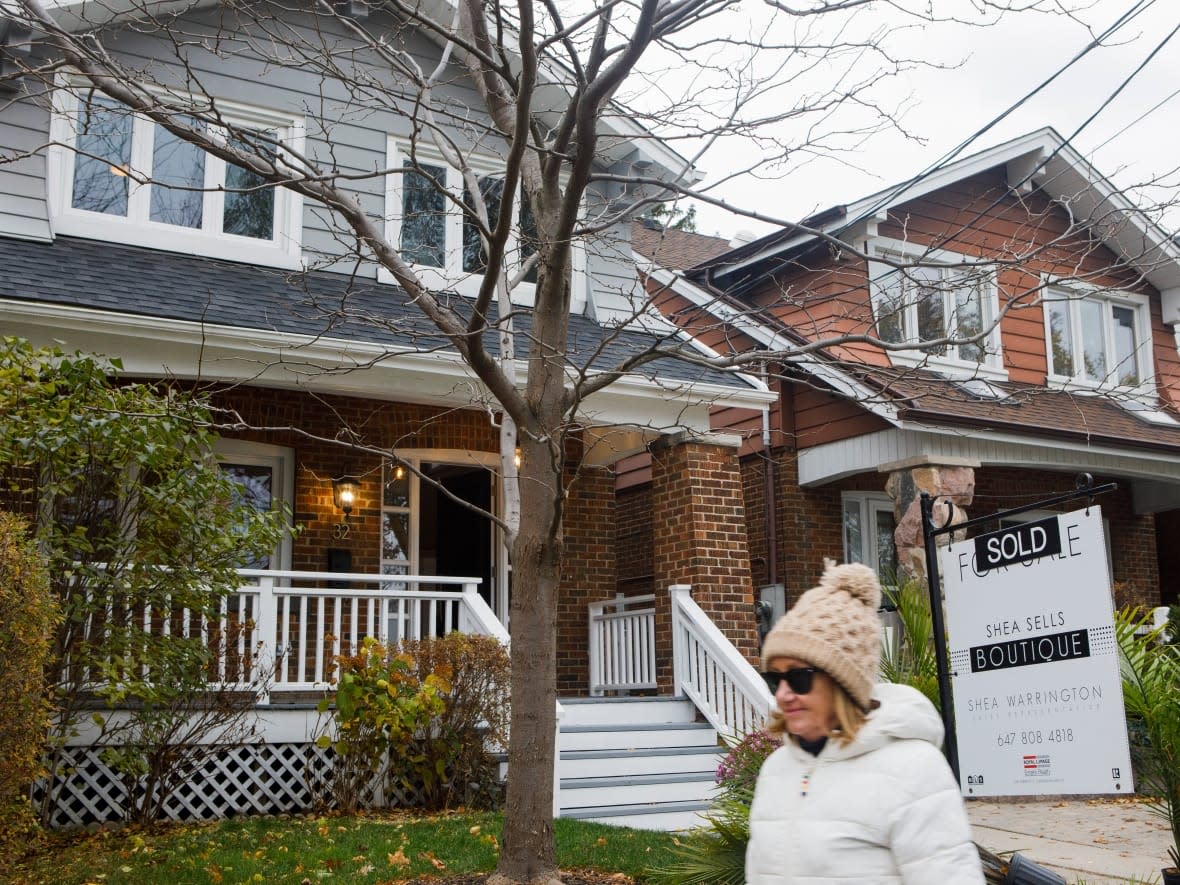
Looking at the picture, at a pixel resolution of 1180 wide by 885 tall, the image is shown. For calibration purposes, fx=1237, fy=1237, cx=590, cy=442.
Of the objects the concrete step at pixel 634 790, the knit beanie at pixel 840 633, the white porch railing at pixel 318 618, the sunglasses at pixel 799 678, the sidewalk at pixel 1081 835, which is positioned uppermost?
the white porch railing at pixel 318 618

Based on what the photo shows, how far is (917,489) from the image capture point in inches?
491

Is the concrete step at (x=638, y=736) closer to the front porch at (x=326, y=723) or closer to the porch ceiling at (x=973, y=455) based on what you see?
the front porch at (x=326, y=723)

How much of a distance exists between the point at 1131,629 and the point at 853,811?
13.9 ft

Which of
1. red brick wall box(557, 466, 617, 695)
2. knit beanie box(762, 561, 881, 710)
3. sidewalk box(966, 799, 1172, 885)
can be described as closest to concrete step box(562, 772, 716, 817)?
sidewalk box(966, 799, 1172, 885)

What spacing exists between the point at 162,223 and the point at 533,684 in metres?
6.63

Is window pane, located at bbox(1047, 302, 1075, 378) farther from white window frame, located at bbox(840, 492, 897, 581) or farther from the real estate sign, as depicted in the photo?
the real estate sign

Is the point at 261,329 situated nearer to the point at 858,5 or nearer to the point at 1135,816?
the point at 858,5

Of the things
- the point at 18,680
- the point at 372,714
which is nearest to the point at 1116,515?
the point at 372,714

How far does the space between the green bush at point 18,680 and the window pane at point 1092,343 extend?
43.8ft

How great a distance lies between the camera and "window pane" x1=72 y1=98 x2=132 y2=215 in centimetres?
1048

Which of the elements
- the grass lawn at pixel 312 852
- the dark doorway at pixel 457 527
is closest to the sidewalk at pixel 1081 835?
the grass lawn at pixel 312 852

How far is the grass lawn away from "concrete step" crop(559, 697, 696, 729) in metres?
1.80

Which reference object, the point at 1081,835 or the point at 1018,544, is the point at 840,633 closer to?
the point at 1018,544

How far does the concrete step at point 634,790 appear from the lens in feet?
29.3
